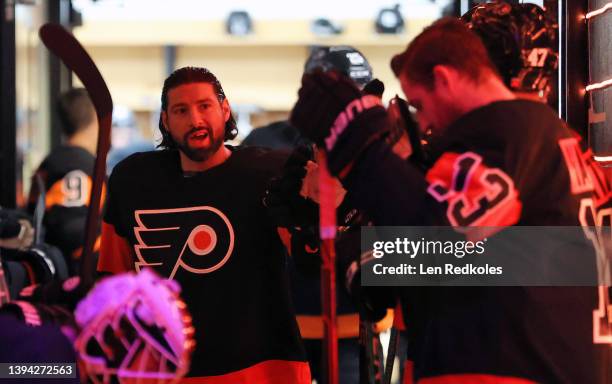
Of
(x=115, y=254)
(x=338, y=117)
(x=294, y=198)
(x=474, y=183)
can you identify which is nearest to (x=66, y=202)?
(x=115, y=254)

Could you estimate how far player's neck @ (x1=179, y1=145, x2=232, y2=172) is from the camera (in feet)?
8.08

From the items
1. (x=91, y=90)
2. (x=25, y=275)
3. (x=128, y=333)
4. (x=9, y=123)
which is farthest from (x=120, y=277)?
(x=9, y=123)

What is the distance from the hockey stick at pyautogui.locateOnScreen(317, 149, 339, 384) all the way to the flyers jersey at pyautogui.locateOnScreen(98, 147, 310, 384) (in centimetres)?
50

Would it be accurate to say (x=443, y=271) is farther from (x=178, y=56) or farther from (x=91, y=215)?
(x=178, y=56)

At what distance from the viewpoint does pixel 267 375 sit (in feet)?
7.79

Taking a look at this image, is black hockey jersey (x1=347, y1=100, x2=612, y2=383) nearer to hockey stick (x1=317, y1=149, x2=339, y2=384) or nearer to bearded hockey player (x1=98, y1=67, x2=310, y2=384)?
hockey stick (x1=317, y1=149, x2=339, y2=384)

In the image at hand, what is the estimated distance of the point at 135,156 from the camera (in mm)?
2592

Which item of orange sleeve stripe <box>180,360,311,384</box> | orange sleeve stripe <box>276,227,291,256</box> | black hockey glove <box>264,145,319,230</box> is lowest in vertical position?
orange sleeve stripe <box>180,360,311,384</box>

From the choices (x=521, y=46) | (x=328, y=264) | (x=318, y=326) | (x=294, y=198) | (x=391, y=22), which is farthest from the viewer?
(x=391, y=22)

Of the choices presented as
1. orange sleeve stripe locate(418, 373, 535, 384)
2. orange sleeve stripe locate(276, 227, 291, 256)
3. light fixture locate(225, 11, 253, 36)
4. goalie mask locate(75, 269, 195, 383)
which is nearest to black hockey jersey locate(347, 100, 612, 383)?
orange sleeve stripe locate(418, 373, 535, 384)

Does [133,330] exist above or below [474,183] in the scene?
below

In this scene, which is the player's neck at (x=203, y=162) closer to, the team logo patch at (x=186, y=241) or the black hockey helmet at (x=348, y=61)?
the team logo patch at (x=186, y=241)

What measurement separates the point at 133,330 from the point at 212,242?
0.57 metres

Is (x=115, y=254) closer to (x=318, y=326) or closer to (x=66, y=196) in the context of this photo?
(x=318, y=326)
